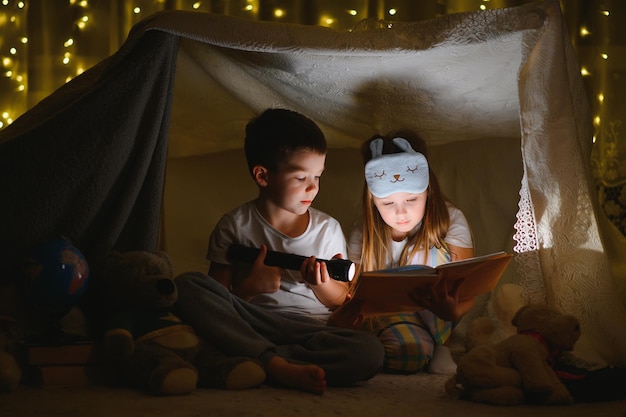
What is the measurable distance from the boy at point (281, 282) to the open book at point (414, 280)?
0.08 metres

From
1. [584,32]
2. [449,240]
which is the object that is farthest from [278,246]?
[584,32]

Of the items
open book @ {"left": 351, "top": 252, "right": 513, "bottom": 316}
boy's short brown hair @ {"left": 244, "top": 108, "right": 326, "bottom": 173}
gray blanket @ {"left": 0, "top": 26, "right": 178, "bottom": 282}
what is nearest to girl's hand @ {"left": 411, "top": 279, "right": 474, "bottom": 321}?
open book @ {"left": 351, "top": 252, "right": 513, "bottom": 316}

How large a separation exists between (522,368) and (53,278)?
2.85ft

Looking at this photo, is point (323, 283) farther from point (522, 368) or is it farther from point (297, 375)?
point (522, 368)

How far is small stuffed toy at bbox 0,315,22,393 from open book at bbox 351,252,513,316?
646 millimetres

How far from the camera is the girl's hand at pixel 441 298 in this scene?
1526 millimetres

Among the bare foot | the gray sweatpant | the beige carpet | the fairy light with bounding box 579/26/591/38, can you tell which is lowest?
the beige carpet

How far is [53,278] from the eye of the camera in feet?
4.78

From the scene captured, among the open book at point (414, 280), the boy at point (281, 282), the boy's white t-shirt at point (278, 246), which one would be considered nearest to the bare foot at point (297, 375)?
the boy at point (281, 282)

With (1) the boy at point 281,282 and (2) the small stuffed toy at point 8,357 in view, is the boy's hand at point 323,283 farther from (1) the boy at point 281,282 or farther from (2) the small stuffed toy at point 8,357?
(2) the small stuffed toy at point 8,357

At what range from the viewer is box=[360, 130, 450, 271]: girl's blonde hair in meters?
1.87

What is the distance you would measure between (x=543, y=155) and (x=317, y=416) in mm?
746

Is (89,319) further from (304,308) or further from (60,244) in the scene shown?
(304,308)

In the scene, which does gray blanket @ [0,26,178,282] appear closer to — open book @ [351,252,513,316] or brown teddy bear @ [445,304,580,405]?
open book @ [351,252,513,316]
